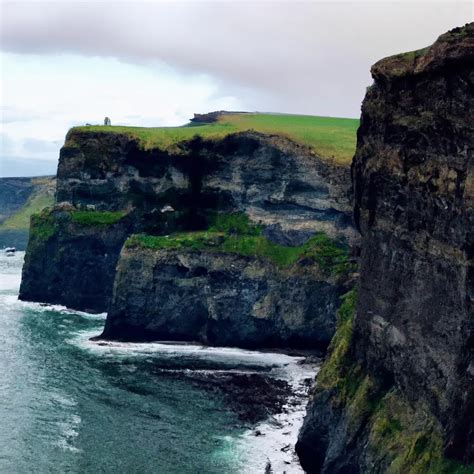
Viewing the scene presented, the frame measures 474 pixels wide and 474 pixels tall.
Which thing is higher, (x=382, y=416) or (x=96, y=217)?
(x=96, y=217)

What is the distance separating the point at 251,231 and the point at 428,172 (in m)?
56.0

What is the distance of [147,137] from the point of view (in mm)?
105750

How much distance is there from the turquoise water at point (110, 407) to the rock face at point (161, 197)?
1372 centimetres

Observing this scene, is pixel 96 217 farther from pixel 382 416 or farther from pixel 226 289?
pixel 382 416

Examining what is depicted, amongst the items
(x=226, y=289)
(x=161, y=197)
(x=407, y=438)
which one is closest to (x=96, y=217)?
(x=161, y=197)

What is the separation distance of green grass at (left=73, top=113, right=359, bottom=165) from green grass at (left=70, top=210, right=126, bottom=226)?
11033 mm

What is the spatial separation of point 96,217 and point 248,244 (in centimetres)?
2568

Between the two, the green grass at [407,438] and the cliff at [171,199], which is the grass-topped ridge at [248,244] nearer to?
the cliff at [171,199]

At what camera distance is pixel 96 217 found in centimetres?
10900

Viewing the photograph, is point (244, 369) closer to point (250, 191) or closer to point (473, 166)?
point (250, 191)

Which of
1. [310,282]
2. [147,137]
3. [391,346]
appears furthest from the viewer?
[147,137]

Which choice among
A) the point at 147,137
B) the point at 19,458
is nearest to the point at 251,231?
the point at 147,137

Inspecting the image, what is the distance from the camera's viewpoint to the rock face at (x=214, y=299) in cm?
9056

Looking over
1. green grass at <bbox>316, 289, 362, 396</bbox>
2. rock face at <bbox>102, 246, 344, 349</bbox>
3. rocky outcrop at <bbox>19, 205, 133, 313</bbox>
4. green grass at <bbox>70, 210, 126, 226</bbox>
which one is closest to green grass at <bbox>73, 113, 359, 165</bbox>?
green grass at <bbox>70, 210, 126, 226</bbox>
